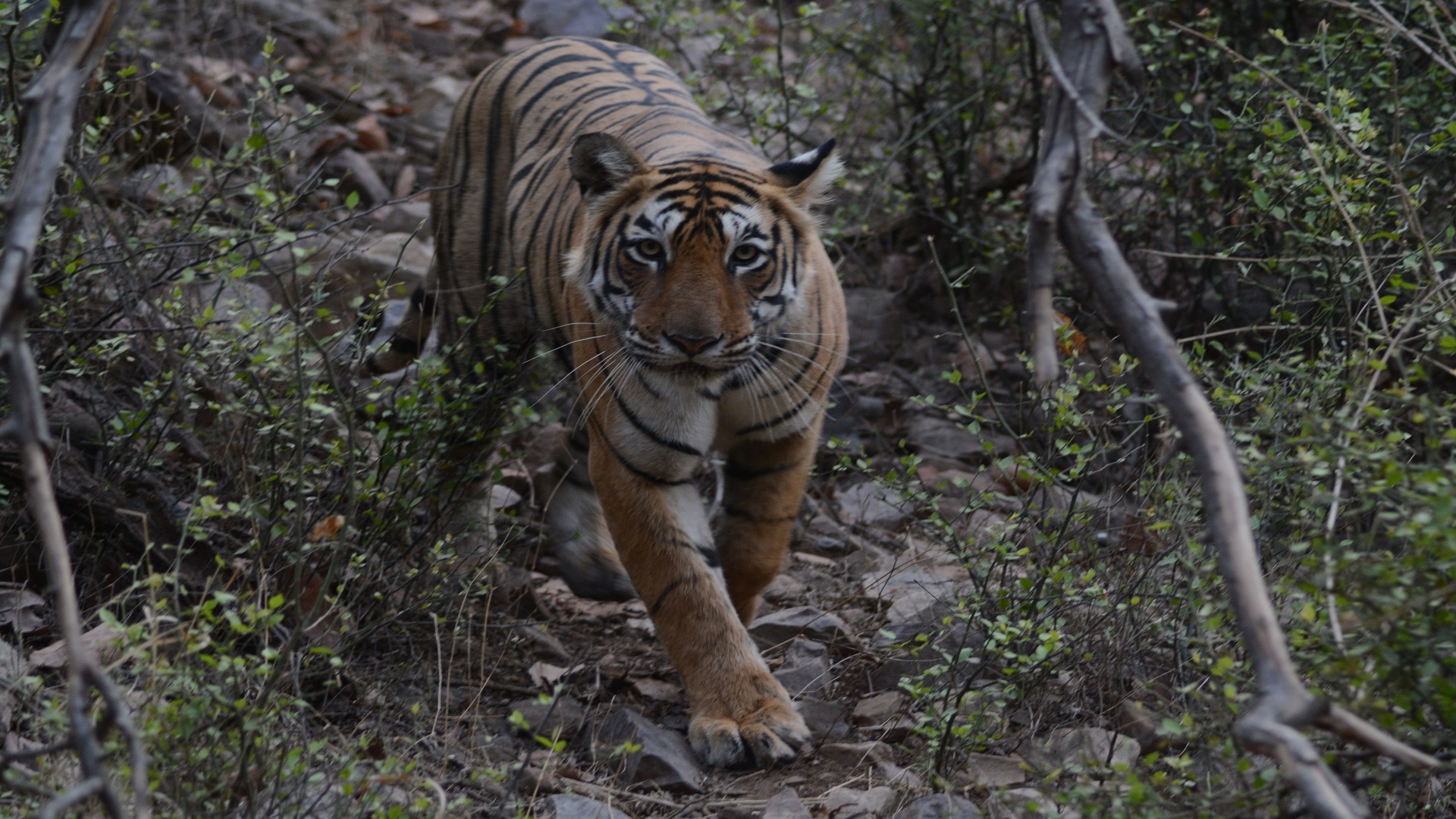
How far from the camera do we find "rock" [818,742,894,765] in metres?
3.50

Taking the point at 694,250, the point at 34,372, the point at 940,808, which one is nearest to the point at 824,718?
the point at 940,808

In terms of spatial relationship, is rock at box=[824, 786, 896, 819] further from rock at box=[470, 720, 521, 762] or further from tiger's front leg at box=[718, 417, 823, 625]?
tiger's front leg at box=[718, 417, 823, 625]

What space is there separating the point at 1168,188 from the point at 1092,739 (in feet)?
9.48

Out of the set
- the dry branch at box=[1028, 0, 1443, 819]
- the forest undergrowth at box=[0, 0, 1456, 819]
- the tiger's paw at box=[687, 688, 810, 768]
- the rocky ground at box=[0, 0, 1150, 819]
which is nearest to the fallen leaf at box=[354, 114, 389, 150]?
the rocky ground at box=[0, 0, 1150, 819]

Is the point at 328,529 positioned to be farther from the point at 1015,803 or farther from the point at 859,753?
the point at 1015,803

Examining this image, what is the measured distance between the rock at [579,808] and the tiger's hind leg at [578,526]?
4.46 feet

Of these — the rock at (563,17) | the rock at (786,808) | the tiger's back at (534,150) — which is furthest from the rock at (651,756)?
the rock at (563,17)

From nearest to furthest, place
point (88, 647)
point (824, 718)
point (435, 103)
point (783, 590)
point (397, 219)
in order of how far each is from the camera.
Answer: point (88, 647), point (824, 718), point (783, 590), point (397, 219), point (435, 103)

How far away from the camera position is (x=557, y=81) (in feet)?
16.5

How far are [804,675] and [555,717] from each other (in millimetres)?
748

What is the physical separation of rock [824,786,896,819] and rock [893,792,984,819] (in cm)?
12

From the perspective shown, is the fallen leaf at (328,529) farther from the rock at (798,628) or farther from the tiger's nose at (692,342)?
the rock at (798,628)

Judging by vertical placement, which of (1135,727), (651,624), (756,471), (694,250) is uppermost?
(694,250)

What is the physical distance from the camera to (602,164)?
3859 mm
